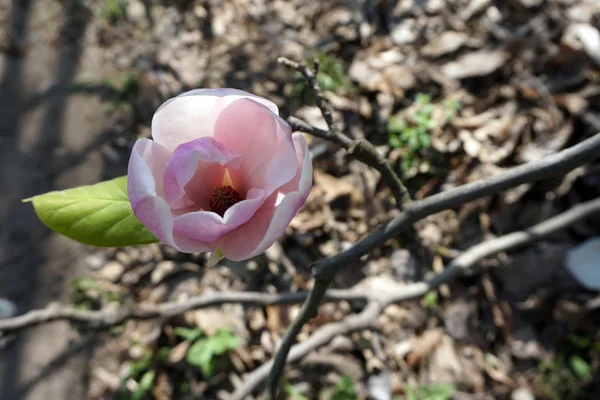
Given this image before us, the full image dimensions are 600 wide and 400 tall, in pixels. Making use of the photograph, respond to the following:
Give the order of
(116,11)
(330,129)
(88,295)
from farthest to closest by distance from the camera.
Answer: (116,11)
(88,295)
(330,129)

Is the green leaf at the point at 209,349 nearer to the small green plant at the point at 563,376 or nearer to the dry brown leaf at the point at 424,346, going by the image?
the dry brown leaf at the point at 424,346

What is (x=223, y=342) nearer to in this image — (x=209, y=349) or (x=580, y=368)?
(x=209, y=349)

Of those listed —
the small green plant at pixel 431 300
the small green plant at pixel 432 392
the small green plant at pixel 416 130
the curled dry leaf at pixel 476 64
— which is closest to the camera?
the small green plant at pixel 432 392

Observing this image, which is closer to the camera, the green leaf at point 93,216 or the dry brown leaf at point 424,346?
the green leaf at point 93,216

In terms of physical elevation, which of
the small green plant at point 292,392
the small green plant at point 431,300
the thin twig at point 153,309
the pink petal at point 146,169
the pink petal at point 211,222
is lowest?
the small green plant at point 292,392

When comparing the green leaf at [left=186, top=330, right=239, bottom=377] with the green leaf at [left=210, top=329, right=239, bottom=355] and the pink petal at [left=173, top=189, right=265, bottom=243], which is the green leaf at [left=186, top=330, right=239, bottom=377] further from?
the pink petal at [left=173, top=189, right=265, bottom=243]

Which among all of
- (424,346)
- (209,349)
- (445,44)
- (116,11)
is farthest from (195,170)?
(116,11)

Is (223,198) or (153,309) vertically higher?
(223,198)

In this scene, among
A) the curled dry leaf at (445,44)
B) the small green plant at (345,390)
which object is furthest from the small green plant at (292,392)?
the curled dry leaf at (445,44)

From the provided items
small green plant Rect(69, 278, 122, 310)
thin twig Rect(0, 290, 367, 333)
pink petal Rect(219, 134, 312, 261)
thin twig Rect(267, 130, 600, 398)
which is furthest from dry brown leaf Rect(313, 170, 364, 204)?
pink petal Rect(219, 134, 312, 261)
